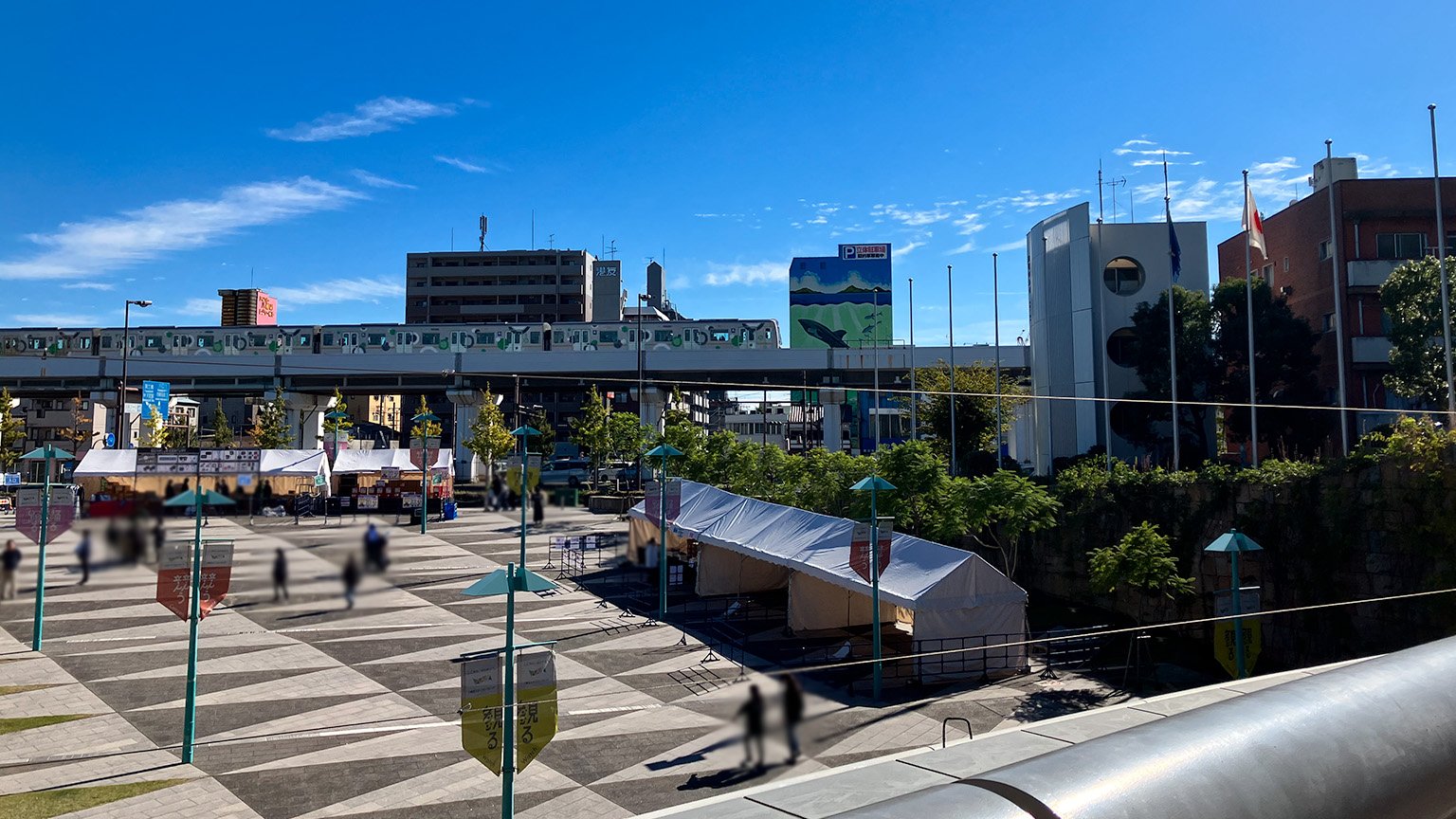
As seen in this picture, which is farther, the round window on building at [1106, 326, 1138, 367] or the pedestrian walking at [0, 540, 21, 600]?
the round window on building at [1106, 326, 1138, 367]

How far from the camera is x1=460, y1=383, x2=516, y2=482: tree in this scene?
3982 millimetres

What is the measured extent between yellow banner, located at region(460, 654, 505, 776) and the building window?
186 feet

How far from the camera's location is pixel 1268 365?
4750 centimetres

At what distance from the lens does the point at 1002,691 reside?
2094 cm

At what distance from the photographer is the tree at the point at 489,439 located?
398 centimetres

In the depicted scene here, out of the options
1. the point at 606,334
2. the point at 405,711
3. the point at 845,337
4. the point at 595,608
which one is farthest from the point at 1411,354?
the point at 845,337

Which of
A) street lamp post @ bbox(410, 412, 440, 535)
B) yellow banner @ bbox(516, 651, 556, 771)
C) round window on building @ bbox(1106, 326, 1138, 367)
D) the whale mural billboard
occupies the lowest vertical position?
yellow banner @ bbox(516, 651, 556, 771)

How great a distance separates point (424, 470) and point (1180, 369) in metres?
53.2

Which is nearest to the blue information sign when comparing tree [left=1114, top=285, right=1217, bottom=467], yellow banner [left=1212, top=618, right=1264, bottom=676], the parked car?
the parked car

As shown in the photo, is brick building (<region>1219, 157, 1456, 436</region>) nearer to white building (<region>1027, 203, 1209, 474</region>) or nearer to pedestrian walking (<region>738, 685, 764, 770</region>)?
white building (<region>1027, 203, 1209, 474</region>)

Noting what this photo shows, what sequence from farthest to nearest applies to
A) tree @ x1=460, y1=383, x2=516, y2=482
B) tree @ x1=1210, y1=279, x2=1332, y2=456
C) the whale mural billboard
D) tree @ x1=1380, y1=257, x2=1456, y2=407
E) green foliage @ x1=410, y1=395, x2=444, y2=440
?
the whale mural billboard
tree @ x1=1210, y1=279, x2=1332, y2=456
tree @ x1=1380, y1=257, x2=1456, y2=407
green foliage @ x1=410, y1=395, x2=444, y2=440
tree @ x1=460, y1=383, x2=516, y2=482

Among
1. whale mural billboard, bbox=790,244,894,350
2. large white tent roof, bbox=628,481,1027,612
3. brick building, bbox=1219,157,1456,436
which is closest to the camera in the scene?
large white tent roof, bbox=628,481,1027,612

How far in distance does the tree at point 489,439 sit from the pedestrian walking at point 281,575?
38.8 inches

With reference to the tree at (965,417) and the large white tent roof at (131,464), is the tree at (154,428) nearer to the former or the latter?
the large white tent roof at (131,464)
